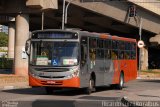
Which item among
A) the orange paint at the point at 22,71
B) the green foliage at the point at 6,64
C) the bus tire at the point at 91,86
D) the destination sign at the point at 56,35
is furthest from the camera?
the green foliage at the point at 6,64

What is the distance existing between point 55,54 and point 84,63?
1.52 meters

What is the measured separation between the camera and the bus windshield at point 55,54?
902 inches

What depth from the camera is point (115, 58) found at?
2864cm

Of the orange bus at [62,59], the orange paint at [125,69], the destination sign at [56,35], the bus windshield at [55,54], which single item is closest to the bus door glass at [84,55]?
the orange bus at [62,59]

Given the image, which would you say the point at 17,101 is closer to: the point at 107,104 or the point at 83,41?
the point at 107,104

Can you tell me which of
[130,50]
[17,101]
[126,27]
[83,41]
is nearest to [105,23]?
[126,27]

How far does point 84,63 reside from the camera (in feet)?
77.7

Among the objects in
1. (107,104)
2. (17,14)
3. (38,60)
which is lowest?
(107,104)

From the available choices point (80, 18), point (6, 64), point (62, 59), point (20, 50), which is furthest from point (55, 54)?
point (6, 64)

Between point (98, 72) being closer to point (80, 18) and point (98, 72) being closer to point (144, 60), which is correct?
point (80, 18)

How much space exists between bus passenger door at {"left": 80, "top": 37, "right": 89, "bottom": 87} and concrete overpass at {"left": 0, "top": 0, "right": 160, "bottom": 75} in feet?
59.4

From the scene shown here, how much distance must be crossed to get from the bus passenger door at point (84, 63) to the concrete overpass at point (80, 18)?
18117mm

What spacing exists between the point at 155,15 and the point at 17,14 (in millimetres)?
21267

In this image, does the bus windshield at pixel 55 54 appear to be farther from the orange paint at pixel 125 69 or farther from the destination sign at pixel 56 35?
A: the orange paint at pixel 125 69
